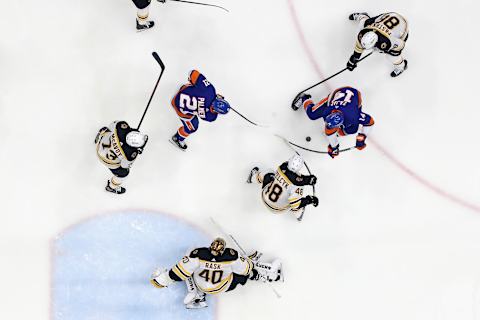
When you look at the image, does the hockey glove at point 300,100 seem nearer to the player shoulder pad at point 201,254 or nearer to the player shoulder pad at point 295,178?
the player shoulder pad at point 295,178

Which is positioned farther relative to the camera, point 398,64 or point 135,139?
point 398,64

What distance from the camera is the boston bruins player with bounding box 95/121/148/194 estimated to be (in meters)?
4.39

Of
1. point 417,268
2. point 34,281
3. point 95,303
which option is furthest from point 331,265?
point 34,281

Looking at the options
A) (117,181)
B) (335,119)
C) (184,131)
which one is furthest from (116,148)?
(335,119)

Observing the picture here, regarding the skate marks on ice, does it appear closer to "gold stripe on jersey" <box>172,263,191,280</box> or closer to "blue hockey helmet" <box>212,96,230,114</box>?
"gold stripe on jersey" <box>172,263,191,280</box>

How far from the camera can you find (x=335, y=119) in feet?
15.6

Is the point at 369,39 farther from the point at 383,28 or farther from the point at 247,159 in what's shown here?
the point at 247,159

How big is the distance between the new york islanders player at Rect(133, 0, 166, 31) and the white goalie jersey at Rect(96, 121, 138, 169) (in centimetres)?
107

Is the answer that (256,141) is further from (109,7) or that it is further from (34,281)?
(34,281)

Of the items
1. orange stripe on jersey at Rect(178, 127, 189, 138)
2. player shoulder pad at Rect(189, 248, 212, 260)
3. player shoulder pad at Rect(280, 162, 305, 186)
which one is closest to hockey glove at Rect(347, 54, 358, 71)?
player shoulder pad at Rect(280, 162, 305, 186)

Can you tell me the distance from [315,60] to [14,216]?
9.58 feet

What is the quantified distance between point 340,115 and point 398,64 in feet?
3.27

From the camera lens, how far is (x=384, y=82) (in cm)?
553

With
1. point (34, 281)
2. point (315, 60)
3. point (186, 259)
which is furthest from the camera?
point (315, 60)
